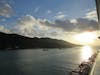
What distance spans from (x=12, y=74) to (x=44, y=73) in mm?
10448

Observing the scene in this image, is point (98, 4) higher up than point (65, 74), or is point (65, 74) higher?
point (98, 4)

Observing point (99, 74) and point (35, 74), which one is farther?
point (35, 74)

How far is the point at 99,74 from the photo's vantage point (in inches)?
520

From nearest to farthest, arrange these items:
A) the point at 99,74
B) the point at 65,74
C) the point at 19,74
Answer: the point at 99,74 → the point at 65,74 → the point at 19,74

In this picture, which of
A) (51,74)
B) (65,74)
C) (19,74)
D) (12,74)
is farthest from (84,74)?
(12,74)

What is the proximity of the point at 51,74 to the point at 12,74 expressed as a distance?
43.0 feet

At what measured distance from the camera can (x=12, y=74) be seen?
58.2 meters

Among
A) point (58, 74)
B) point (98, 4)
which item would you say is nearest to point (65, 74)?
point (58, 74)

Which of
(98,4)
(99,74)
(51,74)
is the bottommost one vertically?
(51,74)

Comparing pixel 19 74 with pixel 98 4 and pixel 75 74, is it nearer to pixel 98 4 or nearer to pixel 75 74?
pixel 75 74

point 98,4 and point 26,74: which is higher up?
point 98,4

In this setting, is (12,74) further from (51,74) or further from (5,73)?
(51,74)

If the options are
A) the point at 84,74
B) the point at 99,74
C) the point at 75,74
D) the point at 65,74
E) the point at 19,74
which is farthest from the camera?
the point at 19,74

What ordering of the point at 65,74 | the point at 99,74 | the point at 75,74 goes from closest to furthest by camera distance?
the point at 99,74, the point at 75,74, the point at 65,74
